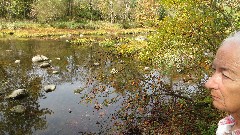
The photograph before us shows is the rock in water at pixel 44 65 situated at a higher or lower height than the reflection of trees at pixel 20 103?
higher

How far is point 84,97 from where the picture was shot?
43.3 ft

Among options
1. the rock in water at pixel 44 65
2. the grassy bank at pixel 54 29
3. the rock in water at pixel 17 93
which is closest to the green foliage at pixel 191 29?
the rock in water at pixel 17 93

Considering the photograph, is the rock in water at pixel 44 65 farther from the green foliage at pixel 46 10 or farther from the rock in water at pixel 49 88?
the green foliage at pixel 46 10

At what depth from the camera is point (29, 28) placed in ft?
138

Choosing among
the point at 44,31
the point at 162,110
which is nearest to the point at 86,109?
the point at 162,110

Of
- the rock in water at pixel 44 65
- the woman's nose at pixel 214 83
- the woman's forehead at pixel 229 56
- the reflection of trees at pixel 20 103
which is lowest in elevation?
the reflection of trees at pixel 20 103

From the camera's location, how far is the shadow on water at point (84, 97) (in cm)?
861

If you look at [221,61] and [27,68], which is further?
[27,68]

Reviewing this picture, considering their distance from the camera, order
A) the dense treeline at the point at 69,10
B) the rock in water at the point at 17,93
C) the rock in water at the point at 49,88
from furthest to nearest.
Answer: the dense treeline at the point at 69,10, the rock in water at the point at 49,88, the rock in water at the point at 17,93

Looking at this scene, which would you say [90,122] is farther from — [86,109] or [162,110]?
[162,110]

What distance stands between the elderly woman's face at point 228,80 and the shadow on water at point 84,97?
6.78m

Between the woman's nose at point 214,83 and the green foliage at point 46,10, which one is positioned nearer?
the woman's nose at point 214,83

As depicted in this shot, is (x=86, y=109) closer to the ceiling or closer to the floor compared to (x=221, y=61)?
closer to the floor

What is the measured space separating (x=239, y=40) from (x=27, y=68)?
772 inches
